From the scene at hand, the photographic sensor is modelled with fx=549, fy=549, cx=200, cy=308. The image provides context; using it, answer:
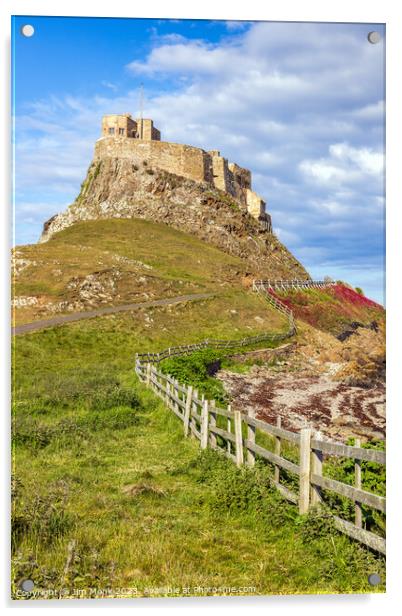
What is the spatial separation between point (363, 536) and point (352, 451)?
40.6 inches

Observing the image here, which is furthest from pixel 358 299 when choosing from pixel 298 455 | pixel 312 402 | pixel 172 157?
pixel 172 157

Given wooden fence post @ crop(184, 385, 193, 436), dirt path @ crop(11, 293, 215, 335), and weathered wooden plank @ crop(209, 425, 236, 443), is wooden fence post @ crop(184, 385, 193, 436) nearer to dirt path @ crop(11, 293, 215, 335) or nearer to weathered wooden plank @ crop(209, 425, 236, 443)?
weathered wooden plank @ crop(209, 425, 236, 443)

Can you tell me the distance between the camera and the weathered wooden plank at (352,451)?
6.43 metres

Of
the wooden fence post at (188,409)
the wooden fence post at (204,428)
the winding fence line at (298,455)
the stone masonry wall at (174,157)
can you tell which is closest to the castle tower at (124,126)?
the stone masonry wall at (174,157)

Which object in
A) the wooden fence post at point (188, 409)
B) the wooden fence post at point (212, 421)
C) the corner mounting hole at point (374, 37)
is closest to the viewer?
the corner mounting hole at point (374, 37)

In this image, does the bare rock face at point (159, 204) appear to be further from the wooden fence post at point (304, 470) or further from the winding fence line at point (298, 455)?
the wooden fence post at point (304, 470)

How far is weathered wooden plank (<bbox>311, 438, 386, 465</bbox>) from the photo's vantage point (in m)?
6.43

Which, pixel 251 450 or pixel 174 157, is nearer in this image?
pixel 251 450

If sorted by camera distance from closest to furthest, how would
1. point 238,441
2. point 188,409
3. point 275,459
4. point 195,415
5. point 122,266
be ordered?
1. point 275,459
2. point 238,441
3. point 195,415
4. point 188,409
5. point 122,266

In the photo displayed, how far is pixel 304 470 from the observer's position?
24.9 ft

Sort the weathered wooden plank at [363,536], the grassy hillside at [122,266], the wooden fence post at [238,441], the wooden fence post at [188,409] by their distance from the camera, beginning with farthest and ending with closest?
the grassy hillside at [122,266] < the wooden fence post at [188,409] < the wooden fence post at [238,441] < the weathered wooden plank at [363,536]

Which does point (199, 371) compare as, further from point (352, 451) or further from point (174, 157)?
point (174, 157)

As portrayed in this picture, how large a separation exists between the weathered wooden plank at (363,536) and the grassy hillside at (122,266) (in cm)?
811
